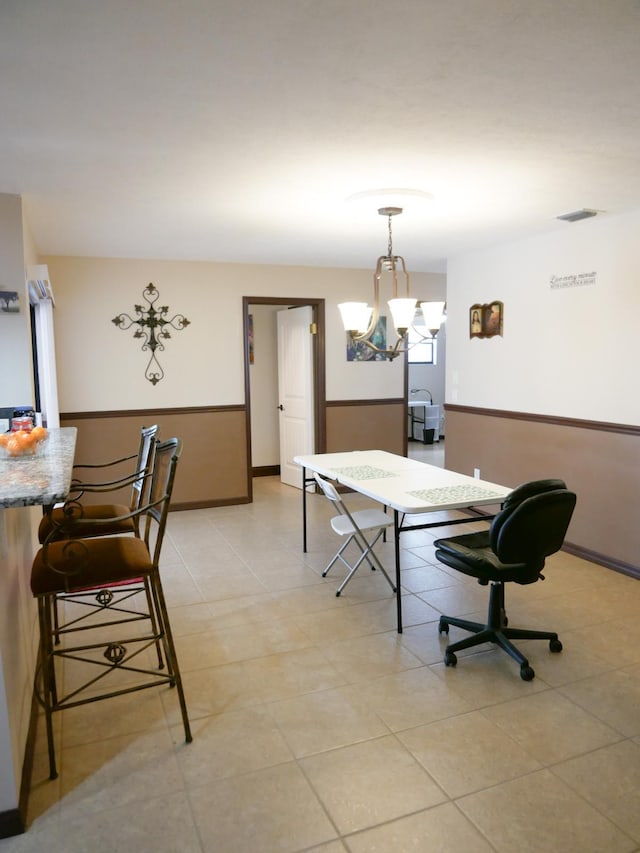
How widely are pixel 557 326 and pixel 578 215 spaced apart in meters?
0.83

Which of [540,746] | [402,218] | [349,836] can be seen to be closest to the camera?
[349,836]

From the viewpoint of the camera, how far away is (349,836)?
1838 millimetres

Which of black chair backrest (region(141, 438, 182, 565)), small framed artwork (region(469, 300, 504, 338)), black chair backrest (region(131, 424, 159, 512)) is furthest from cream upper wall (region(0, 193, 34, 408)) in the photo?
small framed artwork (region(469, 300, 504, 338))

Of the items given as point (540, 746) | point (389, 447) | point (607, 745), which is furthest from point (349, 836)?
point (389, 447)

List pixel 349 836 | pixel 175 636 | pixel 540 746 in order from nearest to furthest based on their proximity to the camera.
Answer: pixel 349 836 → pixel 540 746 → pixel 175 636

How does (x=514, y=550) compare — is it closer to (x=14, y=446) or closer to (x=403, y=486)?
(x=403, y=486)

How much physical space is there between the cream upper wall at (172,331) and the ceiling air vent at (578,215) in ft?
8.13

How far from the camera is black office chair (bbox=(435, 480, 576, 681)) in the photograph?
2.53m

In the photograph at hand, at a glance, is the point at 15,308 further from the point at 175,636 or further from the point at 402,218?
the point at 402,218

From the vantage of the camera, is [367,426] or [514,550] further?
[367,426]

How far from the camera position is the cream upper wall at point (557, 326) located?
3926 millimetres

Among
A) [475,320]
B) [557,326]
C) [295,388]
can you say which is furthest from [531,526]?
[295,388]

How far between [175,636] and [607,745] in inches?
80.6

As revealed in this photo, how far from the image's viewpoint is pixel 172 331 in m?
5.54
